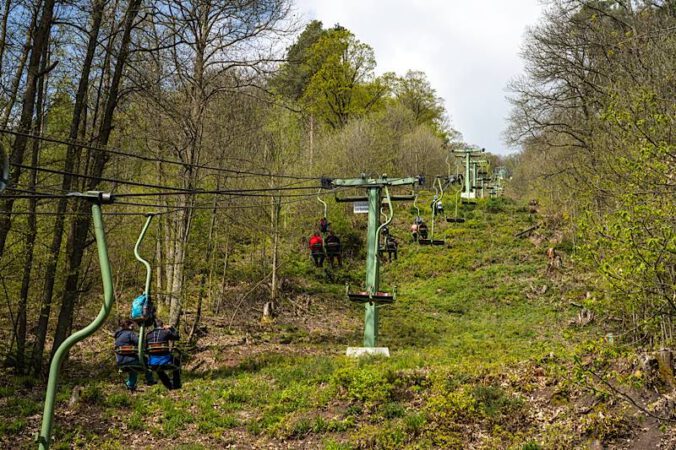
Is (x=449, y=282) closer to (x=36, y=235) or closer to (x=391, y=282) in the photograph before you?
(x=391, y=282)

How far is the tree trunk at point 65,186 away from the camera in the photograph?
13.5 meters

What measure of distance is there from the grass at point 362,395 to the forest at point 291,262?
62 millimetres

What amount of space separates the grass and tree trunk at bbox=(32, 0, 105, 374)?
213 centimetres

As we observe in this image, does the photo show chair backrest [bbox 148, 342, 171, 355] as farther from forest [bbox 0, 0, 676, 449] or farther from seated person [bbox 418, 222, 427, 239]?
seated person [bbox 418, 222, 427, 239]

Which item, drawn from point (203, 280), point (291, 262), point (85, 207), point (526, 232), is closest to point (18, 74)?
point (85, 207)

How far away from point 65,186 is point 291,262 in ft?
46.5

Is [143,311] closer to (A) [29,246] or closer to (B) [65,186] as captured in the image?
(B) [65,186]

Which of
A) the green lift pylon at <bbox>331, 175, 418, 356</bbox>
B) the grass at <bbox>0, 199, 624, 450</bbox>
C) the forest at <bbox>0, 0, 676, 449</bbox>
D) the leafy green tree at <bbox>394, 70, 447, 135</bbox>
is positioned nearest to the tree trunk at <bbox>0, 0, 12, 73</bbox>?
the forest at <bbox>0, 0, 676, 449</bbox>

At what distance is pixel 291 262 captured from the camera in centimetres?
2716

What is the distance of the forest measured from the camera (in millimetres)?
9398

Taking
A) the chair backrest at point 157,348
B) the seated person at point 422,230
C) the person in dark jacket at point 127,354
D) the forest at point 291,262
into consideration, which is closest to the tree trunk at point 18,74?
the forest at point 291,262

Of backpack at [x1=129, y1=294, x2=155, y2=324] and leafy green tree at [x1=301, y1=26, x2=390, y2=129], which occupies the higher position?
leafy green tree at [x1=301, y1=26, x2=390, y2=129]

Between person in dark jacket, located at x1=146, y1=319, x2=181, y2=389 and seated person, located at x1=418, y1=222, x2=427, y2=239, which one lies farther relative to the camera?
→ seated person, located at x1=418, y1=222, x2=427, y2=239

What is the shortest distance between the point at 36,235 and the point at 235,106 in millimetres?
8137
